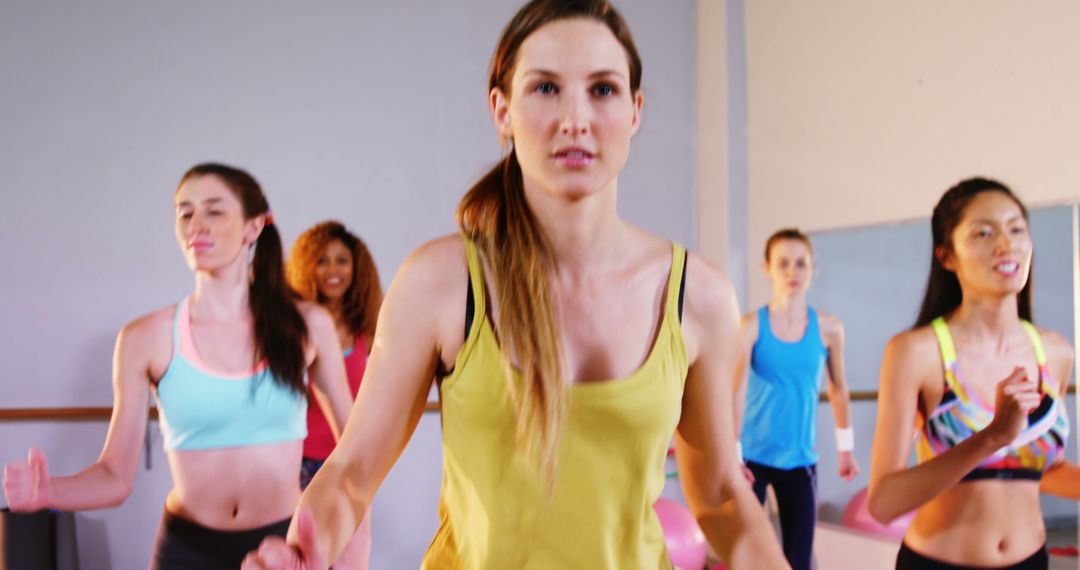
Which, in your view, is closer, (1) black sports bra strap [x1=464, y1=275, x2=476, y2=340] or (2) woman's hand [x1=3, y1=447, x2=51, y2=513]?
(1) black sports bra strap [x1=464, y1=275, x2=476, y2=340]

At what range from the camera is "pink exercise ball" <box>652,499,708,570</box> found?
4609 millimetres

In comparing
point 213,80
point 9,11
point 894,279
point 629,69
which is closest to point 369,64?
point 213,80

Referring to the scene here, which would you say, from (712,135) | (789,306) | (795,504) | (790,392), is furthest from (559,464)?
(712,135)

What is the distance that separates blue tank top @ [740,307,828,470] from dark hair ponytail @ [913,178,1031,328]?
1.99 metres

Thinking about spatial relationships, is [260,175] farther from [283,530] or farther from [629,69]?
[629,69]

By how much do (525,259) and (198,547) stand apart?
166 centimetres

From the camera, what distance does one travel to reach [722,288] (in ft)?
4.51

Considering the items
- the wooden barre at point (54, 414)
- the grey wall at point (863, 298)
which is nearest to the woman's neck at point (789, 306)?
the grey wall at point (863, 298)

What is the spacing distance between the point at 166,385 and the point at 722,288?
1.77 meters

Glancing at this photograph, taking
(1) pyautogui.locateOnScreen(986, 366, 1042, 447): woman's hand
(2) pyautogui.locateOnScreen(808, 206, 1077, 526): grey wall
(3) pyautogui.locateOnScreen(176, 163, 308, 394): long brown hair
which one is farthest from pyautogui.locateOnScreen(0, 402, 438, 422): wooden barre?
(1) pyautogui.locateOnScreen(986, 366, 1042, 447): woman's hand

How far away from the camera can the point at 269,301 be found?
2803mm

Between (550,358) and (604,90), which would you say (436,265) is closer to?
(550,358)

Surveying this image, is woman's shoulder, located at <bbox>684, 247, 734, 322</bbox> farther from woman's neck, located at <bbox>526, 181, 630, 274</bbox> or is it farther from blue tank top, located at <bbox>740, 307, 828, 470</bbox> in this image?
blue tank top, located at <bbox>740, 307, 828, 470</bbox>

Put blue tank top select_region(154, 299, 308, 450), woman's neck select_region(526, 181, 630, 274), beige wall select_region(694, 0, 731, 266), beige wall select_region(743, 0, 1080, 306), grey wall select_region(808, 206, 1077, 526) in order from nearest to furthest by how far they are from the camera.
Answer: woman's neck select_region(526, 181, 630, 274) → blue tank top select_region(154, 299, 308, 450) → beige wall select_region(743, 0, 1080, 306) → grey wall select_region(808, 206, 1077, 526) → beige wall select_region(694, 0, 731, 266)
